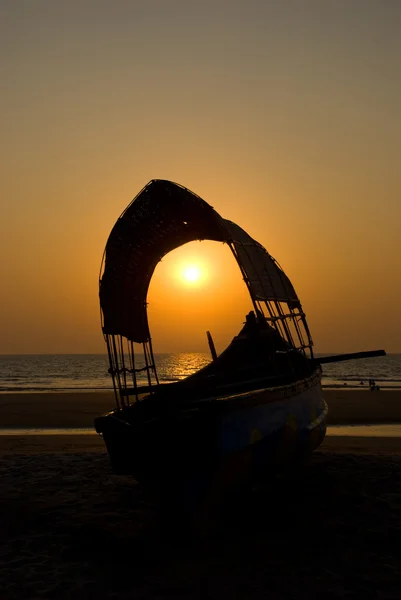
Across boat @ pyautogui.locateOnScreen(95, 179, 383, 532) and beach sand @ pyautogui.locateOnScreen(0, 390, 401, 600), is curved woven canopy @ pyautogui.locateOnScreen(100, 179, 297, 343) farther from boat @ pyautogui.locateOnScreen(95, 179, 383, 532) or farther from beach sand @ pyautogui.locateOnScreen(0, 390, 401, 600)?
beach sand @ pyautogui.locateOnScreen(0, 390, 401, 600)

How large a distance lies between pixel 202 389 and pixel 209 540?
183 inches

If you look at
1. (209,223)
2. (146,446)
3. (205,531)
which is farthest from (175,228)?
(205,531)

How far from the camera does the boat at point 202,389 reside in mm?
8750

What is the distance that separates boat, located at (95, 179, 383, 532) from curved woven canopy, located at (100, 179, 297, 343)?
23 millimetres

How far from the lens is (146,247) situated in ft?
41.2

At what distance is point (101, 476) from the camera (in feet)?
42.0

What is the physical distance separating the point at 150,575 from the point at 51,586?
120cm

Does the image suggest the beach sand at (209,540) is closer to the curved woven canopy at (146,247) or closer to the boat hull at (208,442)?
the boat hull at (208,442)

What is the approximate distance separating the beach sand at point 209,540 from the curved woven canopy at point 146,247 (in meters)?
3.64

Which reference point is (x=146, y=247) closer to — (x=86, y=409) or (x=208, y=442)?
(x=208, y=442)

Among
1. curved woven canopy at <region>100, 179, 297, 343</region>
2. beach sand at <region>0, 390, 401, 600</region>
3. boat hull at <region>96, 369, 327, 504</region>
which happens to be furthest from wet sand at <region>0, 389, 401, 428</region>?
boat hull at <region>96, 369, 327, 504</region>

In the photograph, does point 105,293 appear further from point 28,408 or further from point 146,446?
point 28,408

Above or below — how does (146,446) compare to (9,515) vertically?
above

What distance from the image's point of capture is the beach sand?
6.80m
